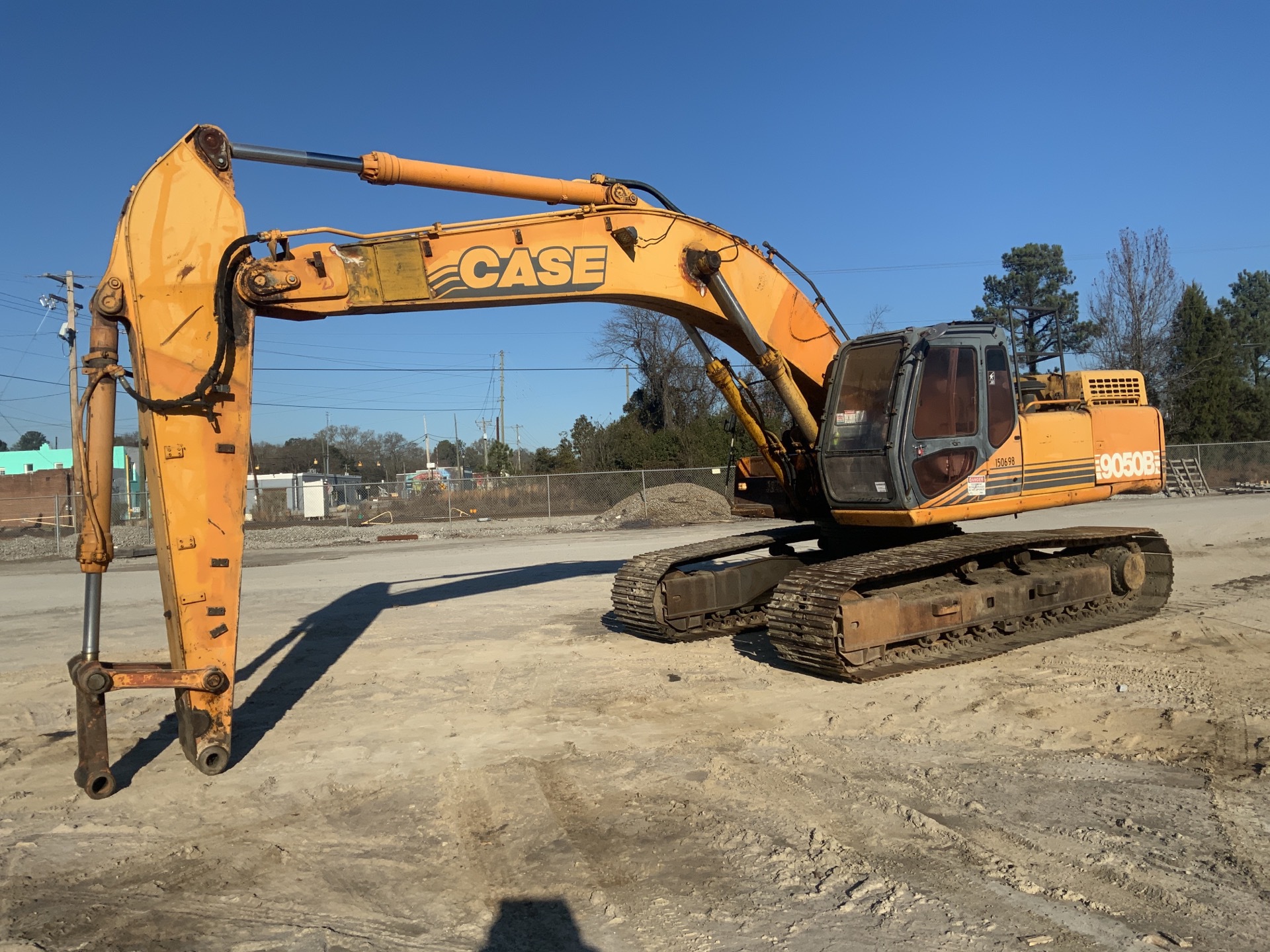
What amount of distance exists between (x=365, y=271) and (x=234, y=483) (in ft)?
5.31

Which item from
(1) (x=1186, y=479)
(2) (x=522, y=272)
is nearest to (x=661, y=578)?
(2) (x=522, y=272)

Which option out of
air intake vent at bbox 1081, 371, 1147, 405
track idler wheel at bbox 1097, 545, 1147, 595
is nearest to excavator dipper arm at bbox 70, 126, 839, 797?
air intake vent at bbox 1081, 371, 1147, 405

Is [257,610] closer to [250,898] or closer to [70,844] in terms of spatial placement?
[70,844]

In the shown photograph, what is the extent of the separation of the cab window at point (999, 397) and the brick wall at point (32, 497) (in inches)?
966

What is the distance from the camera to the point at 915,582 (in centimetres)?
789

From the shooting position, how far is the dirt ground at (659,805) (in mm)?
3525

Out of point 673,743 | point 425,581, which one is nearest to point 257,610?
point 425,581

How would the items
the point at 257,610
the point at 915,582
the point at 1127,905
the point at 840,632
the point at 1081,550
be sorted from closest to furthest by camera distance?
1. the point at 1127,905
2. the point at 840,632
3. the point at 915,582
4. the point at 1081,550
5. the point at 257,610

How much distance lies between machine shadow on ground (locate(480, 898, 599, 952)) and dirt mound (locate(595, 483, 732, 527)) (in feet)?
75.9

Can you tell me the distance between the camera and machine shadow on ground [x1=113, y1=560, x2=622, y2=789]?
5.96 meters

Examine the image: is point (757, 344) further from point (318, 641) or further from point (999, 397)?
point (318, 641)

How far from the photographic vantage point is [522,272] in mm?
6566

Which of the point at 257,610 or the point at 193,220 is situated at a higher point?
the point at 193,220

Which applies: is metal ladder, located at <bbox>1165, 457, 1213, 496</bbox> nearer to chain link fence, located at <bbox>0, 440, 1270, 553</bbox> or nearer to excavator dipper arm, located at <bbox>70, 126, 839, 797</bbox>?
chain link fence, located at <bbox>0, 440, 1270, 553</bbox>
